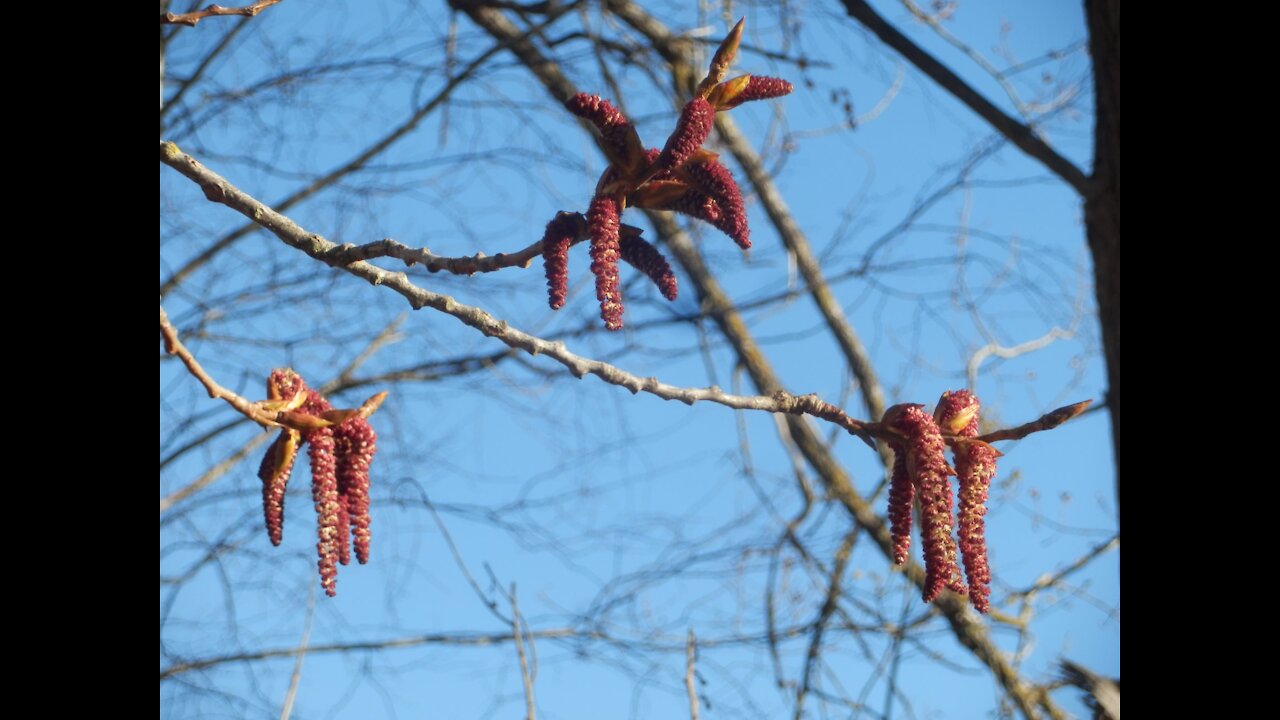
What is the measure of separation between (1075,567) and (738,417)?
1003 millimetres

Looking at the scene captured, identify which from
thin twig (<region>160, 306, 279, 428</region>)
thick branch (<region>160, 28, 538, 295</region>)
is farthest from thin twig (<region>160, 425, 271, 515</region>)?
thin twig (<region>160, 306, 279, 428</region>)

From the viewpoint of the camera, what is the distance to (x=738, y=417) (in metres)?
3.56

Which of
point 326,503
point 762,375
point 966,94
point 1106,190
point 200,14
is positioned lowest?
point 326,503

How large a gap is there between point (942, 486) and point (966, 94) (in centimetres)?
204

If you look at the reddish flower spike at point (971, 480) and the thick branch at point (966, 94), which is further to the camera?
the thick branch at point (966, 94)

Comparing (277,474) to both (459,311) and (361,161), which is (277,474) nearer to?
(459,311)

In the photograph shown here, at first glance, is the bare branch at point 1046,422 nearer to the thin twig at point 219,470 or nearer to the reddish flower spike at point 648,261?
the reddish flower spike at point 648,261

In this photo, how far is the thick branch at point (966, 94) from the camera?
2.75 m

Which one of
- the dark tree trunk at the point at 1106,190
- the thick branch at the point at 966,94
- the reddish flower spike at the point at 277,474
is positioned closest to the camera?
the reddish flower spike at the point at 277,474

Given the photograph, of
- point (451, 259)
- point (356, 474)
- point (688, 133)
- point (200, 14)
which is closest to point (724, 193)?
point (688, 133)

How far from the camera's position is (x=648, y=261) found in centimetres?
118

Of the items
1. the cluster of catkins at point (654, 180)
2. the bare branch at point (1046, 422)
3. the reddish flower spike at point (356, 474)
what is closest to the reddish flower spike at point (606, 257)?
the cluster of catkins at point (654, 180)

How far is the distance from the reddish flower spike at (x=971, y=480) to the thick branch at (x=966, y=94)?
160cm
